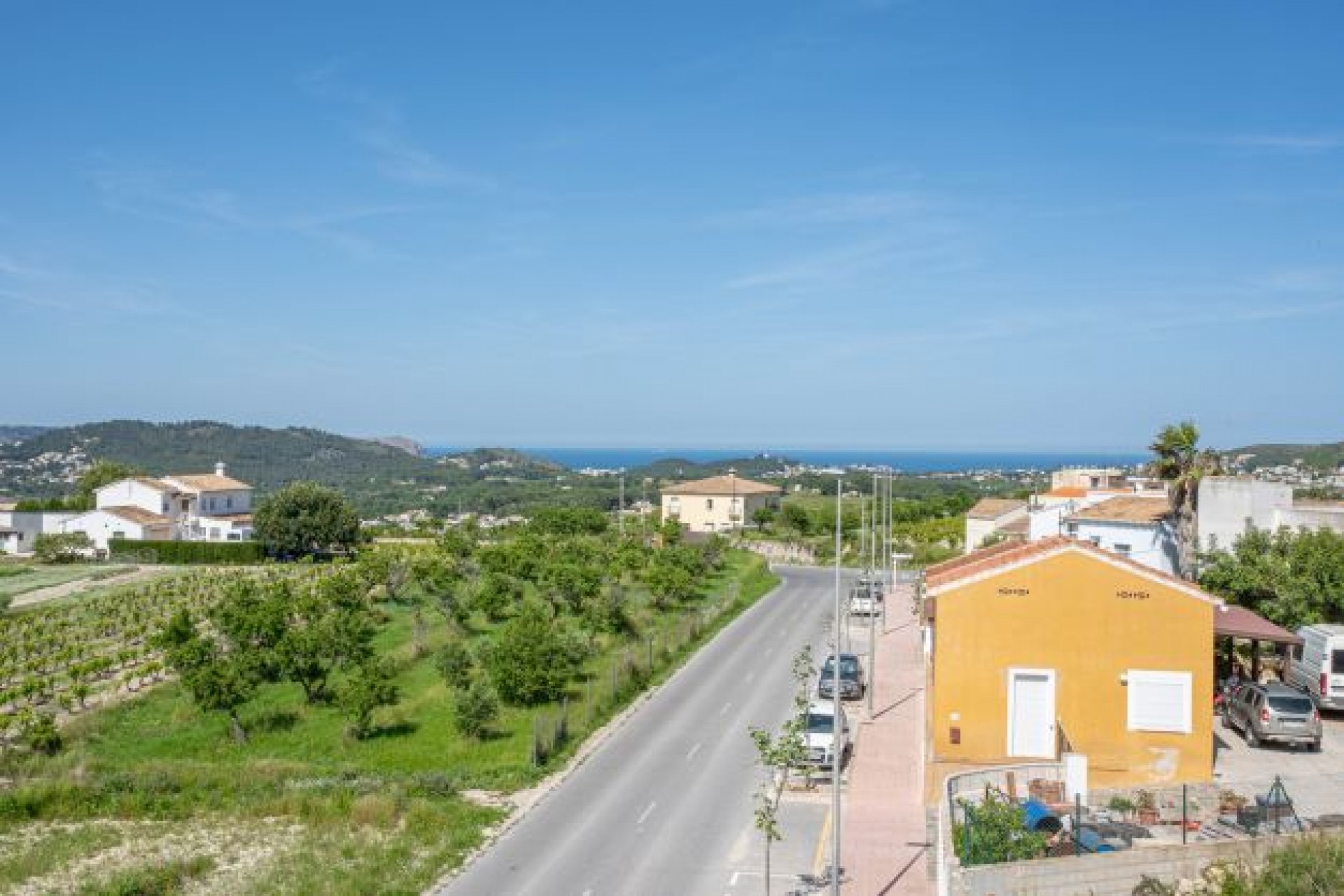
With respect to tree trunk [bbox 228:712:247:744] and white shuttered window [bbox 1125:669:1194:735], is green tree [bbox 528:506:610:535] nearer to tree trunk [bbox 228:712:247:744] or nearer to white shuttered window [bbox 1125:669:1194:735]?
tree trunk [bbox 228:712:247:744]

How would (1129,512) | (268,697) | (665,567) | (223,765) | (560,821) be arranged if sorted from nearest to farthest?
(560,821), (223,765), (268,697), (1129,512), (665,567)

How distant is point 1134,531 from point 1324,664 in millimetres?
14886

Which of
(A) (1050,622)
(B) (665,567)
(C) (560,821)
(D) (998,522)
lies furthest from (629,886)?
(D) (998,522)

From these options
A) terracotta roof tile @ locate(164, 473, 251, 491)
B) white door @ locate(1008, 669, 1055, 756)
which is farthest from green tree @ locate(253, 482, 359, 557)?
white door @ locate(1008, 669, 1055, 756)

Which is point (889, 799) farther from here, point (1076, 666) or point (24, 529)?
point (24, 529)

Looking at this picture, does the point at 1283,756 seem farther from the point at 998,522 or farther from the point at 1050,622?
the point at 998,522

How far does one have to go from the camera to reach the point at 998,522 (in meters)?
69.7

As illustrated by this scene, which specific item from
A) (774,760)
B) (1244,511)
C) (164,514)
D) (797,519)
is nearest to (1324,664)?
(1244,511)

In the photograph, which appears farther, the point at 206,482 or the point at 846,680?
the point at 206,482

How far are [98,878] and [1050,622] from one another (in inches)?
783

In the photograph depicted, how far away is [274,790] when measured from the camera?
1025 inches

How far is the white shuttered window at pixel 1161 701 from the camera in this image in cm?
2478

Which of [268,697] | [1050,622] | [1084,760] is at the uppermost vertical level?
[1050,622]

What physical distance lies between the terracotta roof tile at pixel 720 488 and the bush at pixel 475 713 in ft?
225
